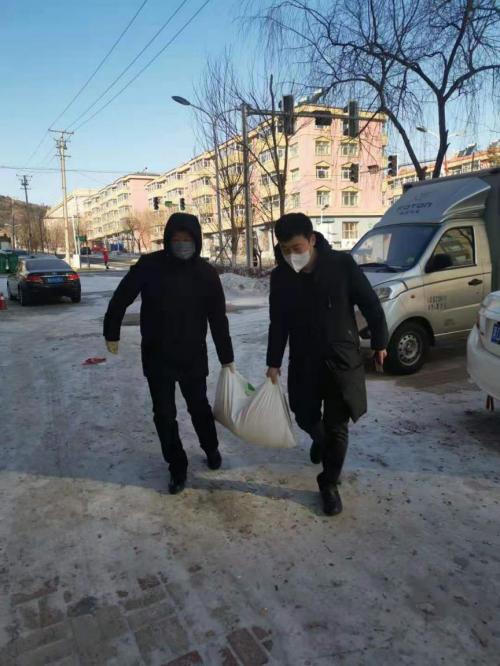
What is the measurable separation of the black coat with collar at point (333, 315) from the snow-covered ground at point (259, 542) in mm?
797

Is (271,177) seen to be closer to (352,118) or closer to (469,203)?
(352,118)

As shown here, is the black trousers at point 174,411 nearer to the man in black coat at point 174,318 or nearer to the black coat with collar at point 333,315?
the man in black coat at point 174,318

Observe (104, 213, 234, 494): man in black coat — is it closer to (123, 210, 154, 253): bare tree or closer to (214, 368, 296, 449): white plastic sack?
(214, 368, 296, 449): white plastic sack

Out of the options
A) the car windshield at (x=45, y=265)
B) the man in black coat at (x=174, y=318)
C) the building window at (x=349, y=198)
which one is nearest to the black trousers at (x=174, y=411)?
the man in black coat at (x=174, y=318)

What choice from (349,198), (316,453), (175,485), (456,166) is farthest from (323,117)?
(456,166)

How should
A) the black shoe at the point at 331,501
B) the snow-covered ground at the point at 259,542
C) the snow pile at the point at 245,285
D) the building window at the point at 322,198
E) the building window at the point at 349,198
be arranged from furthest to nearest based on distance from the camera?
the building window at the point at 349,198 → the building window at the point at 322,198 → the snow pile at the point at 245,285 → the black shoe at the point at 331,501 → the snow-covered ground at the point at 259,542

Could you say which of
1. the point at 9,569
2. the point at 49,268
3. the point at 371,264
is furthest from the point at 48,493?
the point at 49,268

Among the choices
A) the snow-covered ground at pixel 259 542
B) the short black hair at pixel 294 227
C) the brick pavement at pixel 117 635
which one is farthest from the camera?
the short black hair at pixel 294 227

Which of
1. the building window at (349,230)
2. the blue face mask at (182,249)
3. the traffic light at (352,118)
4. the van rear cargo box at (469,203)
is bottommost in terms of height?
the blue face mask at (182,249)

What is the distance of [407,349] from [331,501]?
373cm

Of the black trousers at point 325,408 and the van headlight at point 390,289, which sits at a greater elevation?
the van headlight at point 390,289

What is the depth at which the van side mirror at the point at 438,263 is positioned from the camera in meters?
6.36

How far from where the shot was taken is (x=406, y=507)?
320cm

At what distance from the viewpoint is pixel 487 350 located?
435 centimetres
